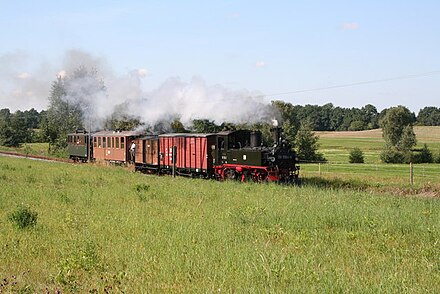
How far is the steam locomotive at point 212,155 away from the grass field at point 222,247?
30.8ft

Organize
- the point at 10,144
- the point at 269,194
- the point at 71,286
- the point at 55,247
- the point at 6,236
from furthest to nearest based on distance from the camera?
the point at 10,144 < the point at 269,194 < the point at 6,236 < the point at 55,247 < the point at 71,286

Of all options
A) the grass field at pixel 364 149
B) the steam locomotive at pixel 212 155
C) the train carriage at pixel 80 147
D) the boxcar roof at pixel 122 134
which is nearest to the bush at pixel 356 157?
the grass field at pixel 364 149

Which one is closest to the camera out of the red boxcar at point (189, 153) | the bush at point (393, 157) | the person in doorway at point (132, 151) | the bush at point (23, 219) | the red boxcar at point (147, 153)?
the bush at point (23, 219)

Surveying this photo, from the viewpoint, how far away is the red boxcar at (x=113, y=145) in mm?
40941

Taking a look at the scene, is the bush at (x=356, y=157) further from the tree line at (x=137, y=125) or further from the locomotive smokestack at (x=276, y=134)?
the locomotive smokestack at (x=276, y=134)

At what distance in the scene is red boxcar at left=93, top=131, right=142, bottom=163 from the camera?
40.9 metres

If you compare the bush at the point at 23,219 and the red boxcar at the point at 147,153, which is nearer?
the bush at the point at 23,219

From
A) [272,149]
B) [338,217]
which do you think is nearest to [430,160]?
[272,149]

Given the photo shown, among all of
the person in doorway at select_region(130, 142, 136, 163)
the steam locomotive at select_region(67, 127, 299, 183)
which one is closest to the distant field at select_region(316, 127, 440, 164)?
the person in doorway at select_region(130, 142, 136, 163)

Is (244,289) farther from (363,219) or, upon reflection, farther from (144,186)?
(144,186)

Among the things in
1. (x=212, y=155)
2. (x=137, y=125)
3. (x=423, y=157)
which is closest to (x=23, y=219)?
(x=212, y=155)

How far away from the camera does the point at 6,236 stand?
11.6 meters

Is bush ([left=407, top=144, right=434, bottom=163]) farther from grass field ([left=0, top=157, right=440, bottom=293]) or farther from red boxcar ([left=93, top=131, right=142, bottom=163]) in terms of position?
grass field ([left=0, top=157, right=440, bottom=293])

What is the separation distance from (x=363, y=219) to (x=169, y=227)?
4.83 meters
